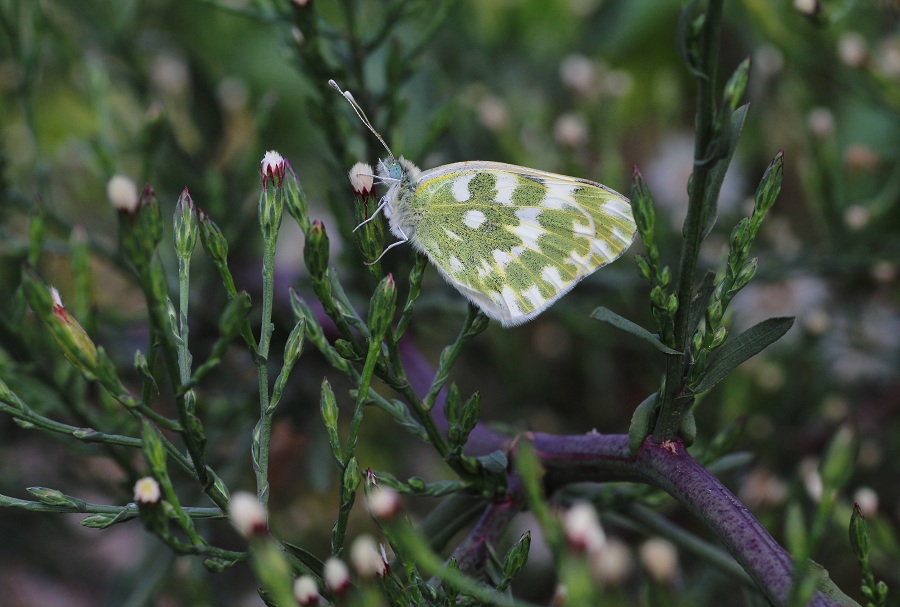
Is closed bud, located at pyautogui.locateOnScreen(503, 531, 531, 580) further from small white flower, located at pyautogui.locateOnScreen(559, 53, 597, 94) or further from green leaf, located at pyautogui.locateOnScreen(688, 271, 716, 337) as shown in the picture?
small white flower, located at pyautogui.locateOnScreen(559, 53, 597, 94)

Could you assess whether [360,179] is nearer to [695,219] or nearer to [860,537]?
[695,219]

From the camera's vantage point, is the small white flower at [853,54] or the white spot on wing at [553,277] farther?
the small white flower at [853,54]

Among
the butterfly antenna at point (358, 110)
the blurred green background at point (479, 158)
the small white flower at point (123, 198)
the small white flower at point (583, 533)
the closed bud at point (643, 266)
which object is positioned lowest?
the blurred green background at point (479, 158)

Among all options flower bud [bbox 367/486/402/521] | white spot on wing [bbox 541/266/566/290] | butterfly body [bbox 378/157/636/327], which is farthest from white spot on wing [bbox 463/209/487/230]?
flower bud [bbox 367/486/402/521]

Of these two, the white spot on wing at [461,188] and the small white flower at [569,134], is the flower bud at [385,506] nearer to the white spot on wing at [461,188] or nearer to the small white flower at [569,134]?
the white spot on wing at [461,188]

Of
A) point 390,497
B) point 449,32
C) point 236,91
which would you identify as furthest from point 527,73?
point 390,497

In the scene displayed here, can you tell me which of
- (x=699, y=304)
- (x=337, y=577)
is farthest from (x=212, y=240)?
(x=699, y=304)

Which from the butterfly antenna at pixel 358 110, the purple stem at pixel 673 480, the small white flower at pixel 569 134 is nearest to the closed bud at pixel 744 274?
the purple stem at pixel 673 480
